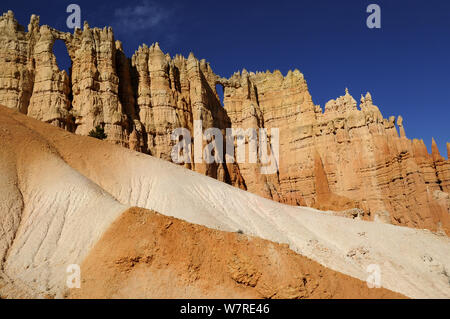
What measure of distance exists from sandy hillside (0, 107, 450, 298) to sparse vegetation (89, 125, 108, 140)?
8.11 meters

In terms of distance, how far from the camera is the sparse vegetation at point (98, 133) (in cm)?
3766

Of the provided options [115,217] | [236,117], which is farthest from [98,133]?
[236,117]

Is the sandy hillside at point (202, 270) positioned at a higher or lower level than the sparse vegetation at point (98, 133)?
lower

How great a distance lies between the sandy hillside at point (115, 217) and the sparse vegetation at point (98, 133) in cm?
811

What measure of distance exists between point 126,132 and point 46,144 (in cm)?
1619

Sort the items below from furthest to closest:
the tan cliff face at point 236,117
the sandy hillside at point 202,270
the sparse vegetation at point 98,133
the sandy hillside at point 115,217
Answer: the tan cliff face at point 236,117
the sparse vegetation at point 98,133
the sandy hillside at point 115,217
the sandy hillside at point 202,270

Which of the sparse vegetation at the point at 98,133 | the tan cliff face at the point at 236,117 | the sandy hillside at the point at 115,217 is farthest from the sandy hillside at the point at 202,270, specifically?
the tan cliff face at the point at 236,117

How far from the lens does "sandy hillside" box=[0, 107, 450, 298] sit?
16375 millimetres

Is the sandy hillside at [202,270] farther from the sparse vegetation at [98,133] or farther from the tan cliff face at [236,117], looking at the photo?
the tan cliff face at [236,117]

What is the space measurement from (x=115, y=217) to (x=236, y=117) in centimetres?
4356

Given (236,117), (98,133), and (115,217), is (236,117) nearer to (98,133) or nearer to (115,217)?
(98,133)

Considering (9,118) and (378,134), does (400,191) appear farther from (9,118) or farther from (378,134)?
(9,118)

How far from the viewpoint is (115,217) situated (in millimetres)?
16609
